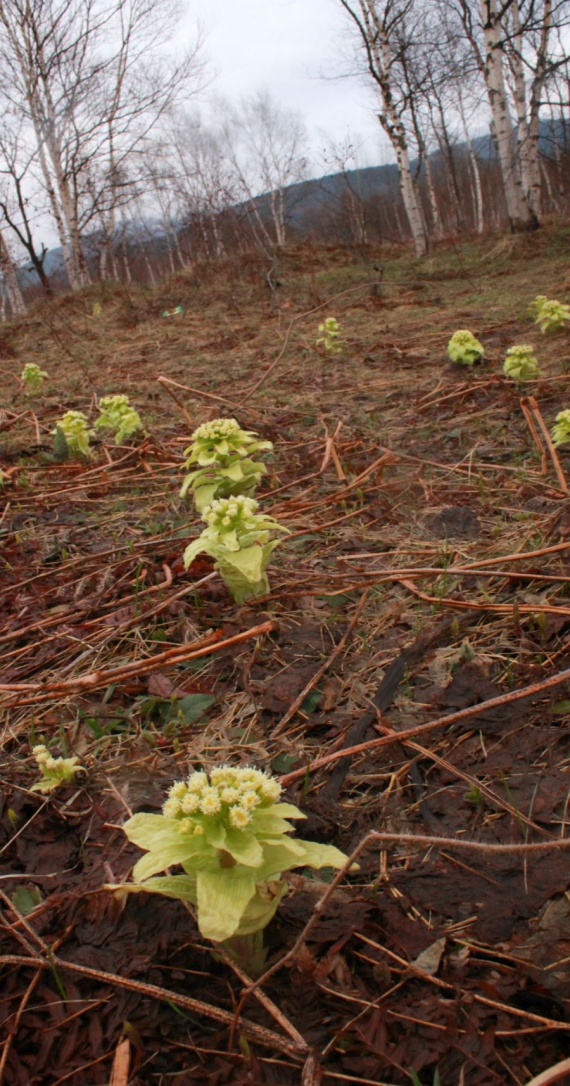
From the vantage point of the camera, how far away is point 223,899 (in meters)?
0.99

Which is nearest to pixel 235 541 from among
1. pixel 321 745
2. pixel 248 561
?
pixel 248 561

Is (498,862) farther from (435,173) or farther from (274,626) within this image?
(435,173)

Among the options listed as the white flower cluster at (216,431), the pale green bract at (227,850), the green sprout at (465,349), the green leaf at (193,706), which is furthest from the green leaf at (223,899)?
the green sprout at (465,349)

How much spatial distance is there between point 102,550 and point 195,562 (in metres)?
0.48

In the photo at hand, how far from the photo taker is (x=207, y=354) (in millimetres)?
7105

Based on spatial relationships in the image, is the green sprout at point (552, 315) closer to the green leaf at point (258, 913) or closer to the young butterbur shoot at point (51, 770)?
the young butterbur shoot at point (51, 770)

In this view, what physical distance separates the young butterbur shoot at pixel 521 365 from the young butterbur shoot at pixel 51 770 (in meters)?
3.76

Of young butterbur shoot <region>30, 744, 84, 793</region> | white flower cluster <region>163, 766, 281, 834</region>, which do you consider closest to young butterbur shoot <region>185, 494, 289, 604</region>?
young butterbur shoot <region>30, 744, 84, 793</region>

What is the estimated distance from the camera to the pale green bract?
990 millimetres

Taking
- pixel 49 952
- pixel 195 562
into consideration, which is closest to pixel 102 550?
pixel 195 562

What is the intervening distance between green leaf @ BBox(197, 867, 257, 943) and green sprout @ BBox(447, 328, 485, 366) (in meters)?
4.41

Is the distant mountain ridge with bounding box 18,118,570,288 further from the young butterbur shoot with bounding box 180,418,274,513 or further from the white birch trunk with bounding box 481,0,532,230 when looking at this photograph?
the young butterbur shoot with bounding box 180,418,274,513

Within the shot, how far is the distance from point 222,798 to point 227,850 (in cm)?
8

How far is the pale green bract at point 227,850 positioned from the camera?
990 mm
